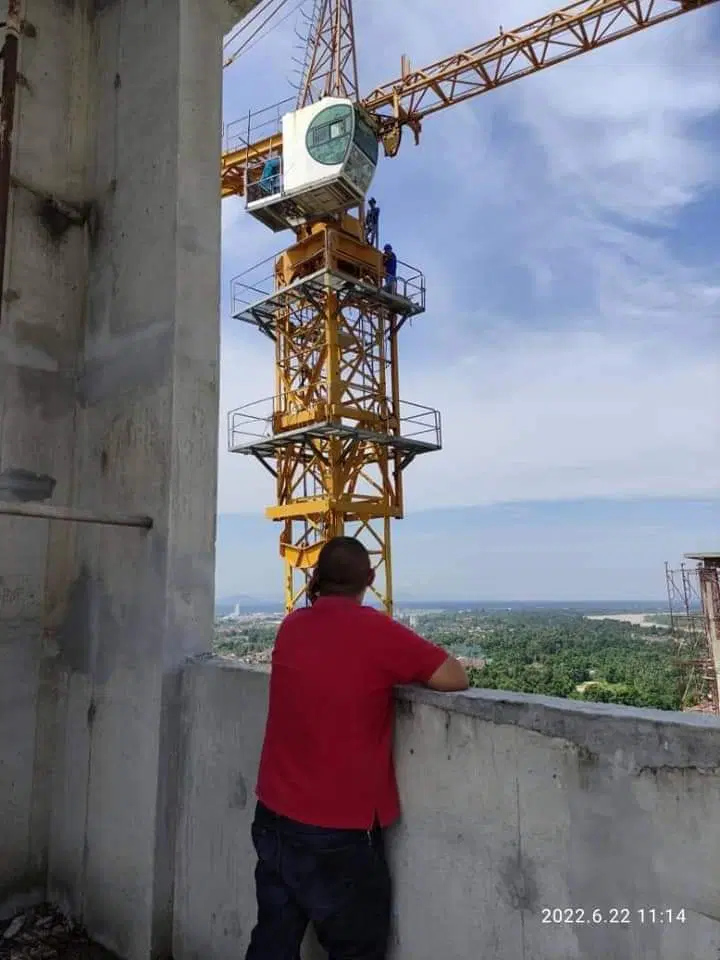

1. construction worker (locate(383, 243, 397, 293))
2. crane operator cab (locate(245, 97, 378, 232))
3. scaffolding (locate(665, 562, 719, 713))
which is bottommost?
scaffolding (locate(665, 562, 719, 713))

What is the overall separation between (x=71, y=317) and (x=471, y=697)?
2742 mm

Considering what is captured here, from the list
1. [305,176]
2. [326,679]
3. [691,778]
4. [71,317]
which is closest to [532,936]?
[691,778]

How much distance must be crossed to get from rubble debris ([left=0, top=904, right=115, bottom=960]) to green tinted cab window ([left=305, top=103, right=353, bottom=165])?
55.0ft

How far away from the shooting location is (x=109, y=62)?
342 cm

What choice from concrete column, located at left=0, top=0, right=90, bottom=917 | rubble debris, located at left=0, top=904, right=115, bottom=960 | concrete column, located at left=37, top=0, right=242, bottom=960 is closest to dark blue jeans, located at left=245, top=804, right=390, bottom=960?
concrete column, located at left=37, top=0, right=242, bottom=960

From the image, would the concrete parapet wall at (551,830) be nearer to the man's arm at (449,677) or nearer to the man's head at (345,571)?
the man's arm at (449,677)

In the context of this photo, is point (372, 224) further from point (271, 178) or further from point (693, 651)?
point (693, 651)

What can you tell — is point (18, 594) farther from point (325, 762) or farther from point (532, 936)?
point (532, 936)

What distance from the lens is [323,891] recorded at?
1709 millimetres

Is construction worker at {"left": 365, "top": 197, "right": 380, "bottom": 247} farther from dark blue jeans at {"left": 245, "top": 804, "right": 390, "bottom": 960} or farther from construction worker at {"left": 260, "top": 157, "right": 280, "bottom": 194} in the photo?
dark blue jeans at {"left": 245, "top": 804, "right": 390, "bottom": 960}

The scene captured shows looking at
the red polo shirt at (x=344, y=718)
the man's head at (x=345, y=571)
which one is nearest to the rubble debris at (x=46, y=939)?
the red polo shirt at (x=344, y=718)

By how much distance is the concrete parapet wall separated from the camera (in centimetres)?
133

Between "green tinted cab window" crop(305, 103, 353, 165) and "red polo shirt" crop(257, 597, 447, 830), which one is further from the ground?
"green tinted cab window" crop(305, 103, 353, 165)

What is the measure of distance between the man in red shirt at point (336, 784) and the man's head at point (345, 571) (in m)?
0.06
